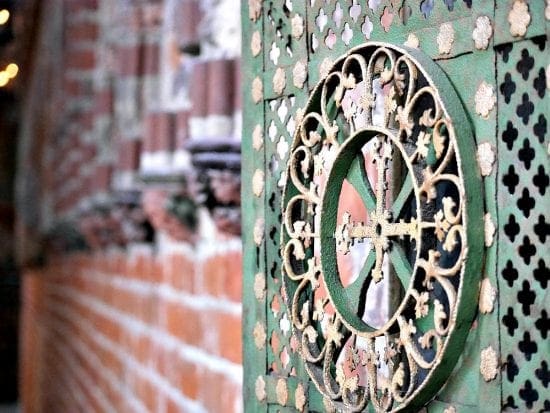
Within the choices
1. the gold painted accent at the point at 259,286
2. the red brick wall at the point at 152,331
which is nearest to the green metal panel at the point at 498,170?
the gold painted accent at the point at 259,286

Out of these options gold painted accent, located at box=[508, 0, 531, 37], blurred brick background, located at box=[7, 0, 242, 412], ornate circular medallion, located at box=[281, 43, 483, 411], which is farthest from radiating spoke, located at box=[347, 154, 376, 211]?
blurred brick background, located at box=[7, 0, 242, 412]

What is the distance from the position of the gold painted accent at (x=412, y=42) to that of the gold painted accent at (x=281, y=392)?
193 millimetres

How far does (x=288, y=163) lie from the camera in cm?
51

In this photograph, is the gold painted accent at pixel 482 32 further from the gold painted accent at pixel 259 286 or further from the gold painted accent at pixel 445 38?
the gold painted accent at pixel 259 286

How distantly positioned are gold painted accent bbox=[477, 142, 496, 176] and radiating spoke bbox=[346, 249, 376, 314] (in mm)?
76

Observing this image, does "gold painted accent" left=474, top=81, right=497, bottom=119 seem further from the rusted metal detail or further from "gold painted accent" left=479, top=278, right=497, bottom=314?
the rusted metal detail

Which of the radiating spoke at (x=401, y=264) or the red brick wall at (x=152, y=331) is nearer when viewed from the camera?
the radiating spoke at (x=401, y=264)

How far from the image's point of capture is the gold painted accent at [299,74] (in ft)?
1.70

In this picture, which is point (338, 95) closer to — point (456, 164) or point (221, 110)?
point (456, 164)

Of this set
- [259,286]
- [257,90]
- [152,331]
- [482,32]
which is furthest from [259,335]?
[152,331]

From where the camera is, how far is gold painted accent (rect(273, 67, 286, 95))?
544mm

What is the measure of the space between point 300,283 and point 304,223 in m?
0.03

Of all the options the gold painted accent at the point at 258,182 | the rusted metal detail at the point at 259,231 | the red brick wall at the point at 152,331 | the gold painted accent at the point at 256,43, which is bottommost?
the red brick wall at the point at 152,331

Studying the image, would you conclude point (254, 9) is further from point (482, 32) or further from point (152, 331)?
point (152, 331)
